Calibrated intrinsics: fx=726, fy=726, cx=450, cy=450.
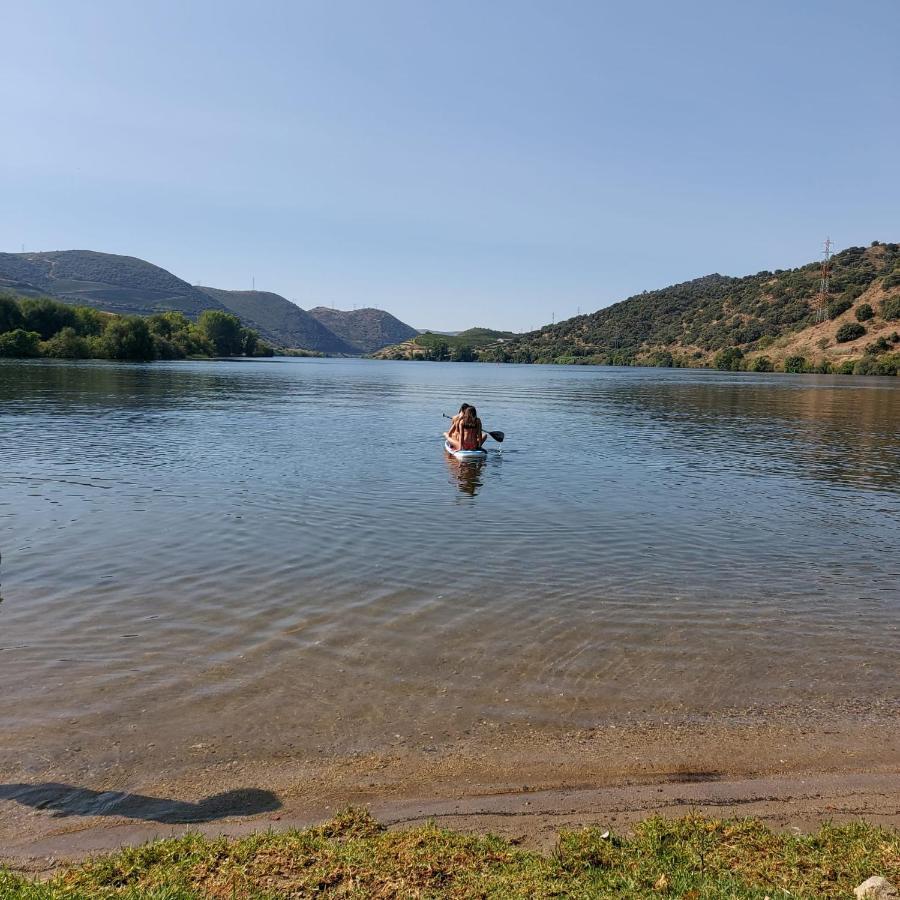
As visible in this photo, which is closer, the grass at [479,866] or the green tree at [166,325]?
the grass at [479,866]

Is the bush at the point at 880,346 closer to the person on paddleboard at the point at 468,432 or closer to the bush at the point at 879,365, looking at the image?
the bush at the point at 879,365

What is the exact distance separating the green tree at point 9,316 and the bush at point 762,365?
461 feet

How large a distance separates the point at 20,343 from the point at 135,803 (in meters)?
134

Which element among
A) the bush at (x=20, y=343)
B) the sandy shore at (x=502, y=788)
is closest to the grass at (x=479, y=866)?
the sandy shore at (x=502, y=788)

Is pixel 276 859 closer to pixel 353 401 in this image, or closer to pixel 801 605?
pixel 801 605

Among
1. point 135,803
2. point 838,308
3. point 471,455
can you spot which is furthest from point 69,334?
point 838,308

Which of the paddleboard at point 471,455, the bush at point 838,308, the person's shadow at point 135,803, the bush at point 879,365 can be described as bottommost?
the person's shadow at point 135,803

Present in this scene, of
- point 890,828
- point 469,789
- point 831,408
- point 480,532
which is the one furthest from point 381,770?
point 831,408

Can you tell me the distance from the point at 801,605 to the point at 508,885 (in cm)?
873

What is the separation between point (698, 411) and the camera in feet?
172

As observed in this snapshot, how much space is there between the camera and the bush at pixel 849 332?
144m

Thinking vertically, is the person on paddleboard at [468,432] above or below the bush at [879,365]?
below

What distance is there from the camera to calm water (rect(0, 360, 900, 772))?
26.0 feet

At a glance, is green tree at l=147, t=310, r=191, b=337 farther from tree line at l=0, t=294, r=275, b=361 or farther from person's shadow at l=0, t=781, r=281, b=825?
person's shadow at l=0, t=781, r=281, b=825
